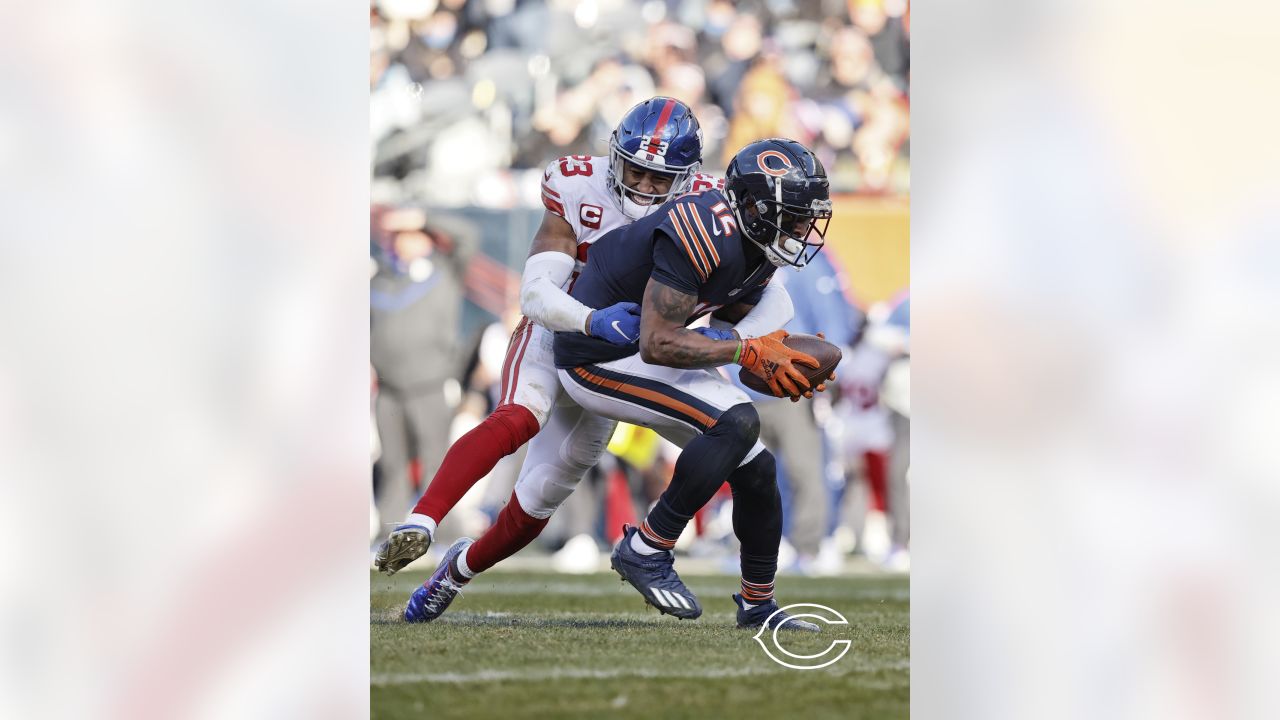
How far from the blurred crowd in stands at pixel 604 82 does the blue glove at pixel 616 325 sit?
131 inches

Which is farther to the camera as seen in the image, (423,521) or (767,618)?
(767,618)

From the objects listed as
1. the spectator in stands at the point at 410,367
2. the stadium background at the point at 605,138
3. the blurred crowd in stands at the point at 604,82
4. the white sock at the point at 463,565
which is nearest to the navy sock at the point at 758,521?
the white sock at the point at 463,565

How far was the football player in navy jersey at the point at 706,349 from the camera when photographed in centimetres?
314

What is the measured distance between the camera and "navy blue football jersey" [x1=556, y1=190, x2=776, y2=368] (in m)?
3.13

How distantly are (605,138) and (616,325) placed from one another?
338 cm

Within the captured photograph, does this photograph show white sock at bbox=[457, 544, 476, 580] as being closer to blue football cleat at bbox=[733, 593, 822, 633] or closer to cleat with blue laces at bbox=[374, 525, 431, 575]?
cleat with blue laces at bbox=[374, 525, 431, 575]

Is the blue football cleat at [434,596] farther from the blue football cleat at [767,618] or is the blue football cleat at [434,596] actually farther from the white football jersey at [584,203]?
the white football jersey at [584,203]

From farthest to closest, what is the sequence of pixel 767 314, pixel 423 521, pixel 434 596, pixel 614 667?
pixel 434 596 < pixel 767 314 < pixel 423 521 < pixel 614 667

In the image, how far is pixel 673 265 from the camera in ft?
10.3

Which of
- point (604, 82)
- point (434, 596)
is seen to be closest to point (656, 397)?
point (434, 596)

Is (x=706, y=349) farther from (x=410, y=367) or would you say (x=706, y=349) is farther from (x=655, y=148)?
(x=410, y=367)

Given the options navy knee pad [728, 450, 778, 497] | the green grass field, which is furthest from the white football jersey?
the green grass field
